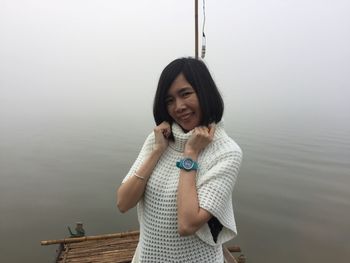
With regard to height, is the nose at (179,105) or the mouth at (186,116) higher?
the nose at (179,105)

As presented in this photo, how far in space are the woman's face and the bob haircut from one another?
16 mm

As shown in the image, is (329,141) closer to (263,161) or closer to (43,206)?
(263,161)

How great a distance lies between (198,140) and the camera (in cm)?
144

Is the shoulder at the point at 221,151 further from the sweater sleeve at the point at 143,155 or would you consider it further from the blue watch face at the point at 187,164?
the sweater sleeve at the point at 143,155

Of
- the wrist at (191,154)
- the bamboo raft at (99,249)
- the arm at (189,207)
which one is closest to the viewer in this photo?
the arm at (189,207)

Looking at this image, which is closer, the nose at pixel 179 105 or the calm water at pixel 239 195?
the nose at pixel 179 105

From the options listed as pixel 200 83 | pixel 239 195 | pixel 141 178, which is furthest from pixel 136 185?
pixel 239 195

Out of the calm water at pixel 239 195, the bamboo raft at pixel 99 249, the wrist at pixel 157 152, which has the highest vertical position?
the wrist at pixel 157 152

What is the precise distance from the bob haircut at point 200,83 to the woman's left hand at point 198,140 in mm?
71

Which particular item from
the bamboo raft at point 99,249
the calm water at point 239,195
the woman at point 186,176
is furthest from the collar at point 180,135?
the calm water at point 239,195

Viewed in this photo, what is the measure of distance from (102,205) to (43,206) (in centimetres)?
209

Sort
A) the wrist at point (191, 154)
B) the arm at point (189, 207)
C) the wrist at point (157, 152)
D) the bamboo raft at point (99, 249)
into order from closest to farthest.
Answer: the arm at point (189, 207) < the wrist at point (191, 154) < the wrist at point (157, 152) < the bamboo raft at point (99, 249)

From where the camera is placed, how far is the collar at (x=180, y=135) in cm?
150

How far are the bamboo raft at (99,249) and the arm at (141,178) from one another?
10.2 ft
